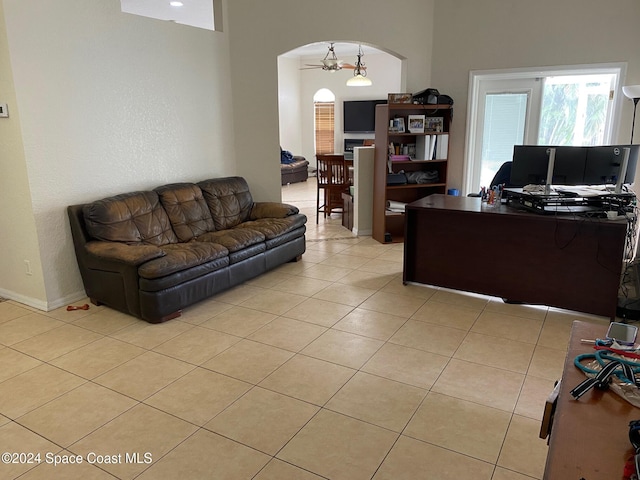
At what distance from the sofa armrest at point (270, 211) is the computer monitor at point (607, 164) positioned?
9.28ft

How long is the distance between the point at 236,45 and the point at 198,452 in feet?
14.4

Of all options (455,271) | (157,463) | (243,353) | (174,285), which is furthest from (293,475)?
(455,271)

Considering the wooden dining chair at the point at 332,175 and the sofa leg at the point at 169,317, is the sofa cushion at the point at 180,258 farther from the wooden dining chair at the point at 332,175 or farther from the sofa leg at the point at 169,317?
the wooden dining chair at the point at 332,175

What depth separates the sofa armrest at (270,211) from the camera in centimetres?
507

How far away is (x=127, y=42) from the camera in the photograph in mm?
4152

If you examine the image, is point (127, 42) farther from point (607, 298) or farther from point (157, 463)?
point (607, 298)

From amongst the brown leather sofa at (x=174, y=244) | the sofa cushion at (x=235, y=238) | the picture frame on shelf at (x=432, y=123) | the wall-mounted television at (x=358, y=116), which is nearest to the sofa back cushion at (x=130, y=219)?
the brown leather sofa at (x=174, y=244)

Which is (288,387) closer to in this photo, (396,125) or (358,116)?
(396,125)

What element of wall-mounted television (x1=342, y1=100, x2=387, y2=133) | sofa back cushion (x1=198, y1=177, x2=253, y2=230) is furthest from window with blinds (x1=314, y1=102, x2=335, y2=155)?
sofa back cushion (x1=198, y1=177, x2=253, y2=230)

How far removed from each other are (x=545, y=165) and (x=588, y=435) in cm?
287

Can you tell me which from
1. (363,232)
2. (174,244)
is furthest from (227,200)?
(363,232)

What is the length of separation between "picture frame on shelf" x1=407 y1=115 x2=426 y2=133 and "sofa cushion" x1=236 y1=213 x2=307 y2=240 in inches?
68.7

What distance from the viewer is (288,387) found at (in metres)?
2.71

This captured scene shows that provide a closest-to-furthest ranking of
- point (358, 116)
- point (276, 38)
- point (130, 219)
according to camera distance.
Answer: point (130, 219)
point (276, 38)
point (358, 116)
